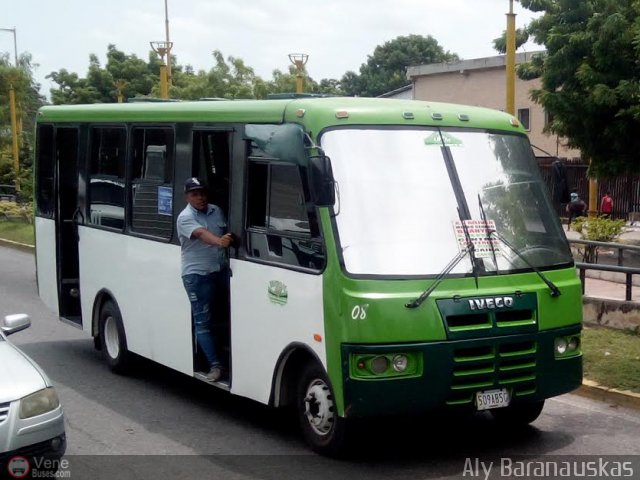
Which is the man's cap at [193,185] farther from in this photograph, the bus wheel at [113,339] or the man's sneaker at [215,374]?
the bus wheel at [113,339]

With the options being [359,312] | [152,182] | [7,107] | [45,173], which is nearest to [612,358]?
[359,312]

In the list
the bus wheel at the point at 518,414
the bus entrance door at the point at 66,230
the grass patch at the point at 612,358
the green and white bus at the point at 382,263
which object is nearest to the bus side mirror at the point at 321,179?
the green and white bus at the point at 382,263

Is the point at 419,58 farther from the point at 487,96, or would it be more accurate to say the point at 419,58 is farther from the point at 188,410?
the point at 188,410

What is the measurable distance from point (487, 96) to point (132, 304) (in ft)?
106

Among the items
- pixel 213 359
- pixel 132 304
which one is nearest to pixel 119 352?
pixel 132 304

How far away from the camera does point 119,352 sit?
33.0 ft

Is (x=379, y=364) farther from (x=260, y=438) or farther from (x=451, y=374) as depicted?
(x=260, y=438)

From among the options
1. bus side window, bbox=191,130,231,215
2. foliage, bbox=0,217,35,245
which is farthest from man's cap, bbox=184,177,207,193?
foliage, bbox=0,217,35,245

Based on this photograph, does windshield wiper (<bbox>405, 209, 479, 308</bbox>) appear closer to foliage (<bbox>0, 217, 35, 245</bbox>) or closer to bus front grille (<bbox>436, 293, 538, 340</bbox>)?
bus front grille (<bbox>436, 293, 538, 340</bbox>)

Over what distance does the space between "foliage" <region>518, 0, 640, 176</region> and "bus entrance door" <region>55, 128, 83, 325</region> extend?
1209cm

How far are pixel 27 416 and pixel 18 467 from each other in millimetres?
305

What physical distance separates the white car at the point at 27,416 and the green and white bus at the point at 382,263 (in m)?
1.77

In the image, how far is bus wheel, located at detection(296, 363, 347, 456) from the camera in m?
6.95

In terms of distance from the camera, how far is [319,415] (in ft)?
23.3
